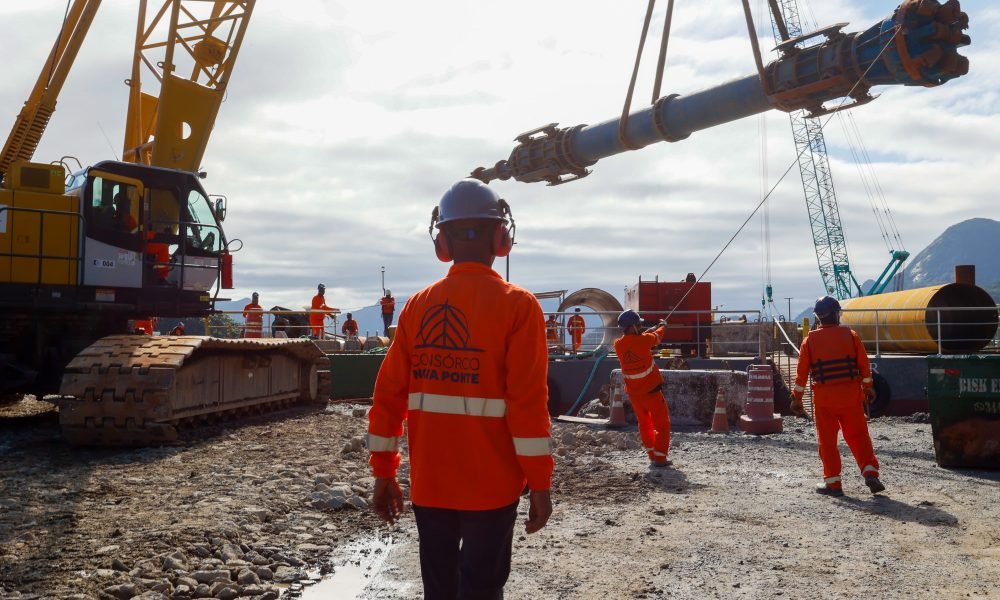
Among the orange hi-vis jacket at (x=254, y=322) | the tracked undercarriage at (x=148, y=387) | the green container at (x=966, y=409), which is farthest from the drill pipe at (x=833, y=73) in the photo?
the orange hi-vis jacket at (x=254, y=322)

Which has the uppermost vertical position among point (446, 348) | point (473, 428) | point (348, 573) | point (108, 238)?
point (108, 238)

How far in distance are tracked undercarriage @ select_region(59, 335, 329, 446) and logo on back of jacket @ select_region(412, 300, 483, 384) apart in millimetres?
7398

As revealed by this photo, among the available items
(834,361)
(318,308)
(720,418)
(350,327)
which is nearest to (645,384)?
(834,361)

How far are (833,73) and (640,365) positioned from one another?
6242 mm

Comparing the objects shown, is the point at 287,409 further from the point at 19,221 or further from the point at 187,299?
the point at 19,221

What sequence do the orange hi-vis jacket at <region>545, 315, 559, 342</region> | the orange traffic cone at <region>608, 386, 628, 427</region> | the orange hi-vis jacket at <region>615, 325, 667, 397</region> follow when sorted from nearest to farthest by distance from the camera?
the orange hi-vis jacket at <region>615, 325, 667, 397</region> < the orange traffic cone at <region>608, 386, 628, 427</region> < the orange hi-vis jacket at <region>545, 315, 559, 342</region>

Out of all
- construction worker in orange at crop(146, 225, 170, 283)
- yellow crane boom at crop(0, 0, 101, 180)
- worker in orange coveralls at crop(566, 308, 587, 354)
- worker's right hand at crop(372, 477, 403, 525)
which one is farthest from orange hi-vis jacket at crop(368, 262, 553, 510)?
worker in orange coveralls at crop(566, 308, 587, 354)

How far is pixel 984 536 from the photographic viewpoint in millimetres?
6652

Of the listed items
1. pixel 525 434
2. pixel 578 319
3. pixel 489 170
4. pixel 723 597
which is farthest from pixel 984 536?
pixel 489 170

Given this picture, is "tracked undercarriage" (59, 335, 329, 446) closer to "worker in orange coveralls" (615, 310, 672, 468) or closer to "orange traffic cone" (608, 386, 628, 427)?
"worker in orange coveralls" (615, 310, 672, 468)

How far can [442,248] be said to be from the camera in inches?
144

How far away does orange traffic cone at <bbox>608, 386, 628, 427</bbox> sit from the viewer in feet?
46.0

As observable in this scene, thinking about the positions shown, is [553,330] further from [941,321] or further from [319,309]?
[941,321]

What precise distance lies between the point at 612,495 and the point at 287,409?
8.23 metres
